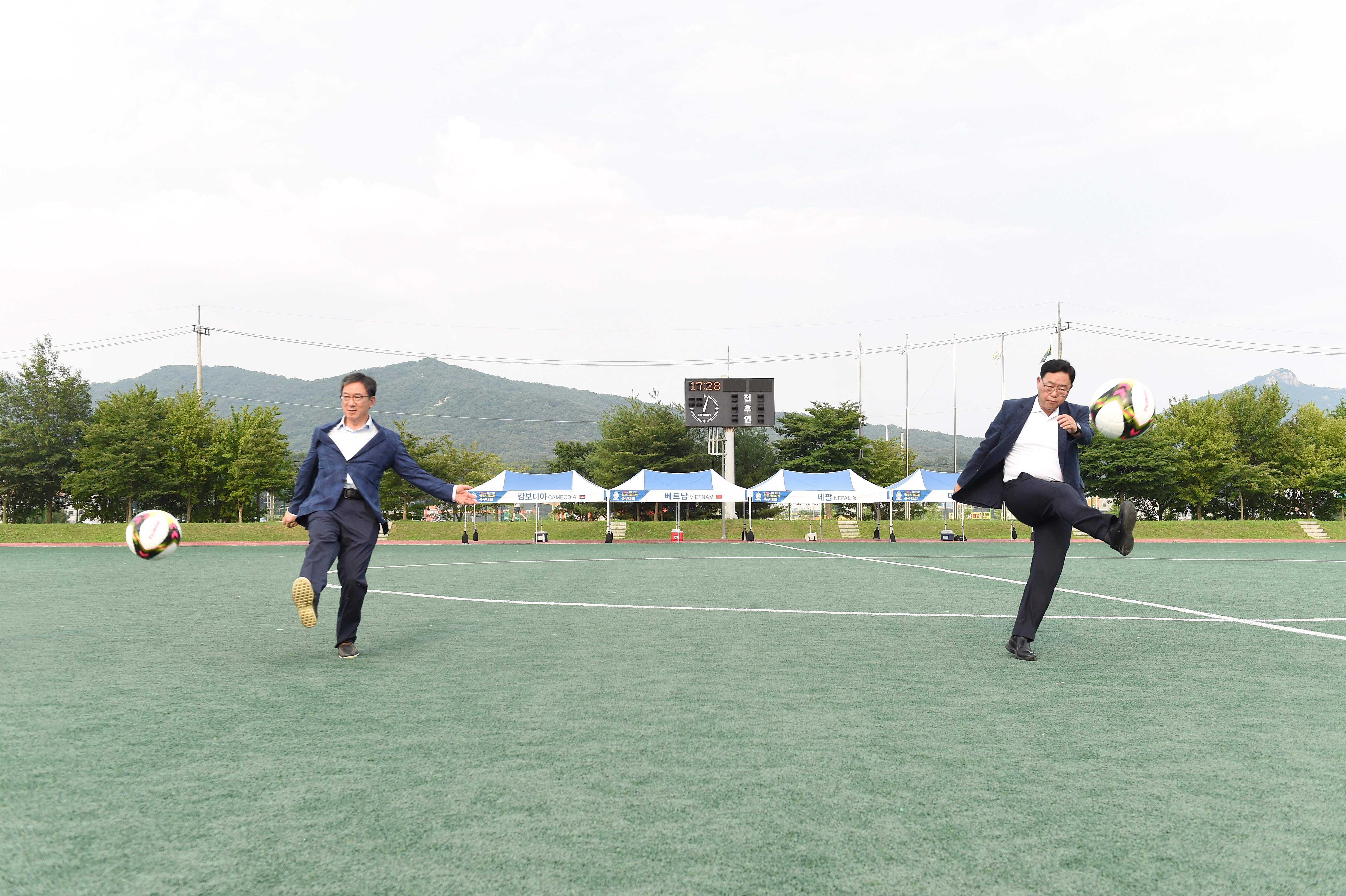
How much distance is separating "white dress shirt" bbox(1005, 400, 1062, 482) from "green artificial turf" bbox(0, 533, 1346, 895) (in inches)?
47.9

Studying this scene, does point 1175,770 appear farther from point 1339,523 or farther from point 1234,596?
point 1339,523

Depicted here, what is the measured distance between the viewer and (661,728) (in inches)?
141

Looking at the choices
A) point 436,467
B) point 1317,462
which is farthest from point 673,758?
point 1317,462

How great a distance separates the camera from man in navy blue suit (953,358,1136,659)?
205 inches

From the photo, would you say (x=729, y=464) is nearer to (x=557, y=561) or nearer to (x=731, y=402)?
(x=731, y=402)

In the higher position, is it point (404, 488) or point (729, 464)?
point (729, 464)

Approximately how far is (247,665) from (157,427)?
47837 mm

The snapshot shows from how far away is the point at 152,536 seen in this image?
686 cm

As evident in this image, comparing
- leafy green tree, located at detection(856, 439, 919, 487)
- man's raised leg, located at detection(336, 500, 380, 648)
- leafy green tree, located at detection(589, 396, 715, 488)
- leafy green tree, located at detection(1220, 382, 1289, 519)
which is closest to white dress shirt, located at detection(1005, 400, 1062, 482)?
man's raised leg, located at detection(336, 500, 380, 648)

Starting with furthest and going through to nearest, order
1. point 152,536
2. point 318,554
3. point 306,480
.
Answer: point 152,536, point 306,480, point 318,554

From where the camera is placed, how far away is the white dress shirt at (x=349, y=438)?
572 centimetres

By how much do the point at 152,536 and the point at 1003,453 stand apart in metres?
6.80

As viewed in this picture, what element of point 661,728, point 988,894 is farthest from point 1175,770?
point 661,728

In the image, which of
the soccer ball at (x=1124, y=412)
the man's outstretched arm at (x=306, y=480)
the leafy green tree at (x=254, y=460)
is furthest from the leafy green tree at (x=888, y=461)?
the man's outstretched arm at (x=306, y=480)
